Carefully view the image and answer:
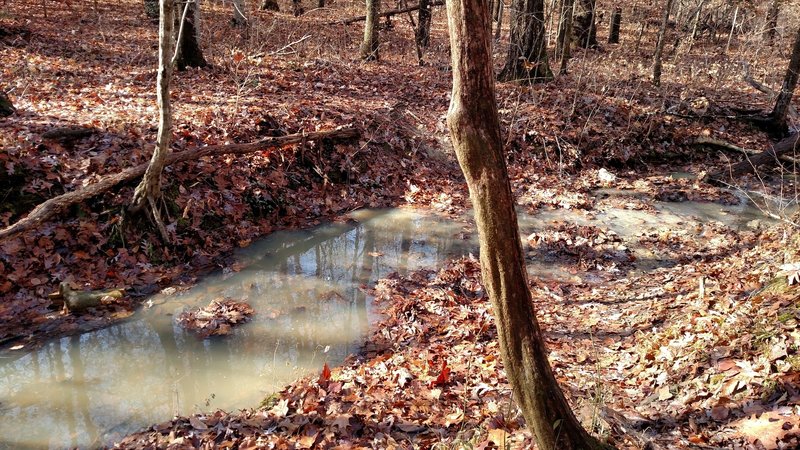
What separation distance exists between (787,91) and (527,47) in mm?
6496

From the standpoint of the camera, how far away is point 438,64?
17250 mm

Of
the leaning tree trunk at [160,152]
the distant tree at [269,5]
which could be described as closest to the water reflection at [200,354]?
the leaning tree trunk at [160,152]

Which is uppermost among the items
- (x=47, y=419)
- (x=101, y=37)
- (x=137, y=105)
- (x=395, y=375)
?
(x=101, y=37)

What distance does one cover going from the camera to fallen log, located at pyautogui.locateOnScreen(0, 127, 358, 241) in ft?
23.7

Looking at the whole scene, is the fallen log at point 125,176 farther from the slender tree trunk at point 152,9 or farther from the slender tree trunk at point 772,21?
the slender tree trunk at point 772,21

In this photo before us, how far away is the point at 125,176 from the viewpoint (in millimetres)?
8227

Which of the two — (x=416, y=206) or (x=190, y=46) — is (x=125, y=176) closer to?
(x=416, y=206)

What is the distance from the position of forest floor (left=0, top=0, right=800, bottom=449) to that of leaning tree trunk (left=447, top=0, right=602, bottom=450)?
2.45 ft

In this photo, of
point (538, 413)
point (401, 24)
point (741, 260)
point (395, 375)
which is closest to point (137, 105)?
point (395, 375)

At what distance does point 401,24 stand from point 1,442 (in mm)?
22529

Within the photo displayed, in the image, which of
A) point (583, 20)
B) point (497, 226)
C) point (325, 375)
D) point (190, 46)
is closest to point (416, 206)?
point (325, 375)

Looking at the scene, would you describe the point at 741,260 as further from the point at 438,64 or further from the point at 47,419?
the point at 438,64

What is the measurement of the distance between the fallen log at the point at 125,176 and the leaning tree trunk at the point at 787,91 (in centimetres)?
1123

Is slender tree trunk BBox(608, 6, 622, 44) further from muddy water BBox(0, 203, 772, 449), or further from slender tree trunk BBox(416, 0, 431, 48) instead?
muddy water BBox(0, 203, 772, 449)
